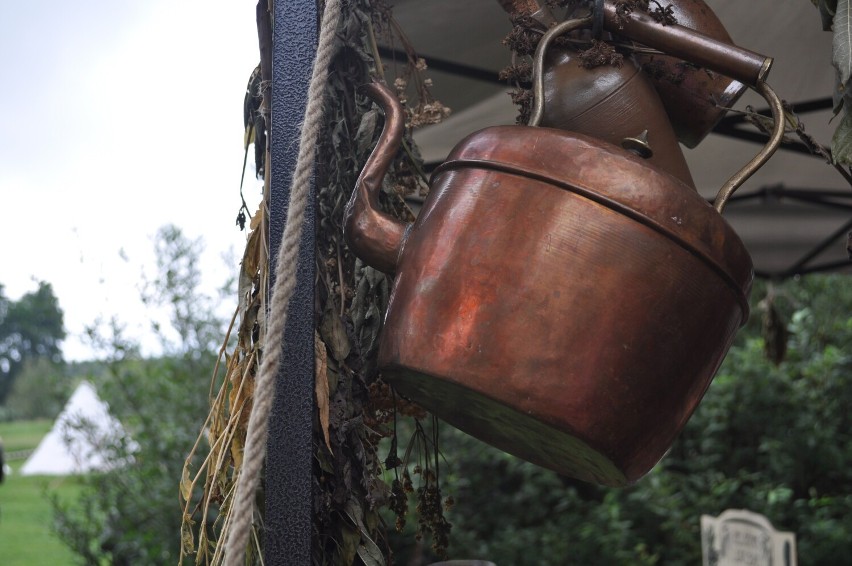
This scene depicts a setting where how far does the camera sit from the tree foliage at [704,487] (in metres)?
4.49

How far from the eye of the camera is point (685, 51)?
0.88 meters

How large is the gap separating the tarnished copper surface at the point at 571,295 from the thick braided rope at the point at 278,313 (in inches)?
4.4

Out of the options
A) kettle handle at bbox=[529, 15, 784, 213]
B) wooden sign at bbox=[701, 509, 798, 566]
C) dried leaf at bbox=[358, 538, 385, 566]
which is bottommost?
wooden sign at bbox=[701, 509, 798, 566]

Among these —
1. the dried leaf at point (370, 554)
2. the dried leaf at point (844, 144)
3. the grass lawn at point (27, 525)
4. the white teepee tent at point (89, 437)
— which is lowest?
the grass lawn at point (27, 525)

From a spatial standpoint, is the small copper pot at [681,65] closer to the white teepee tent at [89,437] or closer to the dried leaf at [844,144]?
the dried leaf at [844,144]

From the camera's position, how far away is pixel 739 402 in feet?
17.2

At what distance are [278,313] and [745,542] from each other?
3.22 m

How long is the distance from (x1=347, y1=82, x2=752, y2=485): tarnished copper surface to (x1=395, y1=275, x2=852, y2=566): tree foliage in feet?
12.0

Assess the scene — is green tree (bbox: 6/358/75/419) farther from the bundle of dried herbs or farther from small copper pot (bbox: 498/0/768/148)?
small copper pot (bbox: 498/0/768/148)

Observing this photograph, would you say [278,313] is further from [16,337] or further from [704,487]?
[16,337]

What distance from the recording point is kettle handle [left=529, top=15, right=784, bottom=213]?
84 cm

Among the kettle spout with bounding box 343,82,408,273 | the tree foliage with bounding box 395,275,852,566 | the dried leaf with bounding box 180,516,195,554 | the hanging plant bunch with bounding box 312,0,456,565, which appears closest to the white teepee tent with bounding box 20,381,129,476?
the tree foliage with bounding box 395,275,852,566

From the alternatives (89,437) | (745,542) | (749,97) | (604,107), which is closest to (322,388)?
(604,107)

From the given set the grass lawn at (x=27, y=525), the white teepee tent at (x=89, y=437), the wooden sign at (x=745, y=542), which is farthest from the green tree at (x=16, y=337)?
the wooden sign at (x=745, y=542)
